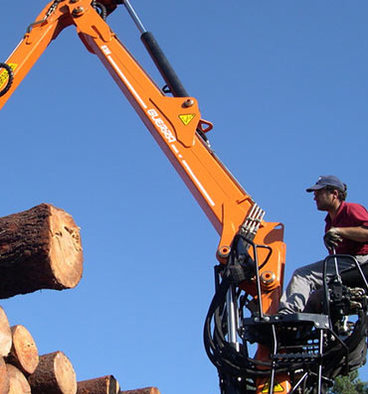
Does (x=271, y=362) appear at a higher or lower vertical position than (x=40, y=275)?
lower

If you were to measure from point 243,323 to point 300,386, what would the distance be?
0.63 m

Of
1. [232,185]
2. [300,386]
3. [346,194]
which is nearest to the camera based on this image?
[300,386]

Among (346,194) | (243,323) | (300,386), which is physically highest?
(346,194)

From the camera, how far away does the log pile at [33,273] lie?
6.37 m

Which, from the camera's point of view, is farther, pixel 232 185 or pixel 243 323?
pixel 232 185

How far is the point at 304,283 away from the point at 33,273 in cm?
218

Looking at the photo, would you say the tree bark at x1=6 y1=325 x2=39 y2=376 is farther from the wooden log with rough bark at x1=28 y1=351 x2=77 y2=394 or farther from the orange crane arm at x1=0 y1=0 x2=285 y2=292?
the orange crane arm at x1=0 y1=0 x2=285 y2=292

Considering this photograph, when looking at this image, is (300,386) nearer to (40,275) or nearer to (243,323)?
(243,323)

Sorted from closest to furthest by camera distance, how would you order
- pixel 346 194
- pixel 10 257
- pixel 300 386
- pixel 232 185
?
pixel 300 386 < pixel 10 257 < pixel 346 194 < pixel 232 185

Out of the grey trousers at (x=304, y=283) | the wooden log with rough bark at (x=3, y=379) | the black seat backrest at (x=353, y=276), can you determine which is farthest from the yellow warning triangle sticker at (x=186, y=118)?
the wooden log with rough bark at (x=3, y=379)

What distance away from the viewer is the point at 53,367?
22.8 ft

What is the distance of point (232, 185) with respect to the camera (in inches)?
296

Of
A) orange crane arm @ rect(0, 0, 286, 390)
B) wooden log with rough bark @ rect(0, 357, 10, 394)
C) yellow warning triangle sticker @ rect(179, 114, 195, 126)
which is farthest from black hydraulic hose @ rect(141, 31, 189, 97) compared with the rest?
wooden log with rough bark @ rect(0, 357, 10, 394)

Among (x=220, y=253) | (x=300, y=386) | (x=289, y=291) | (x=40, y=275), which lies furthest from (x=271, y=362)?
(x=40, y=275)
